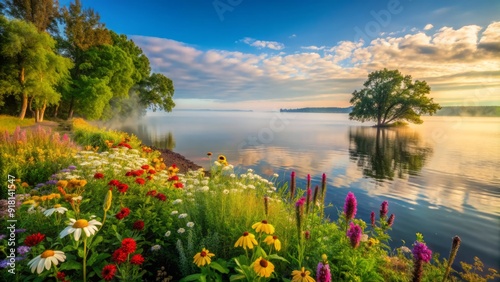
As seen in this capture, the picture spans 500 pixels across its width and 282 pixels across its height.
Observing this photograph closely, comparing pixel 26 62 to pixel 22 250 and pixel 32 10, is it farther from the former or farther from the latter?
pixel 22 250

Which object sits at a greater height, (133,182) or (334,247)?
(133,182)

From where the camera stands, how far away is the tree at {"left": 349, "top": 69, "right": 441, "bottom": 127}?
4856 cm

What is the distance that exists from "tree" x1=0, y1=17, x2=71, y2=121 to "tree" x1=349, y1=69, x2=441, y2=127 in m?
56.0

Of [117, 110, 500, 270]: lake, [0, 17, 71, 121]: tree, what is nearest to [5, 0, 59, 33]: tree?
[0, 17, 71, 121]: tree

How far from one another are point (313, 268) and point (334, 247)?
0.44 meters

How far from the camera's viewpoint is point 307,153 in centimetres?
2245

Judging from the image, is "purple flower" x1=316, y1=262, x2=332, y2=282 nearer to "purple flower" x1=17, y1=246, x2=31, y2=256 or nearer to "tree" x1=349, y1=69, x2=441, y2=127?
"purple flower" x1=17, y1=246, x2=31, y2=256

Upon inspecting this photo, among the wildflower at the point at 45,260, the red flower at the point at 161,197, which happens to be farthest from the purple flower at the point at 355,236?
the red flower at the point at 161,197

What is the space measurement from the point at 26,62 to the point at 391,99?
59495 mm

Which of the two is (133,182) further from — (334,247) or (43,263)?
(334,247)

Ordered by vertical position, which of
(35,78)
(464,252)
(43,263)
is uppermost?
(35,78)

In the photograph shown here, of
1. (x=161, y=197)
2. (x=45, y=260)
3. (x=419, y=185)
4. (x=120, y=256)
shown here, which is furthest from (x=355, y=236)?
(x=419, y=185)

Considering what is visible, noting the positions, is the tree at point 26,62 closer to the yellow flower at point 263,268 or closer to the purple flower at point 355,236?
the yellow flower at point 263,268

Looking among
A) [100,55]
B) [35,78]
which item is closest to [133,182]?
[35,78]
